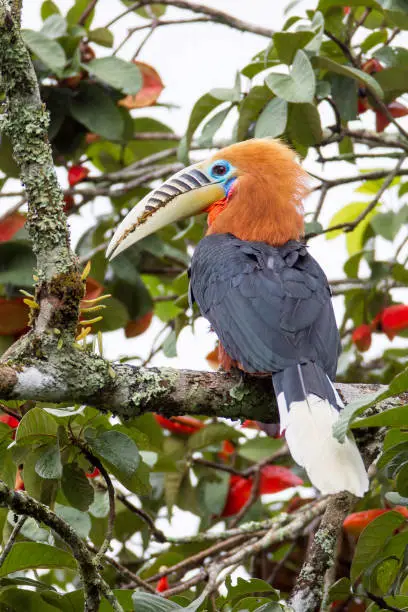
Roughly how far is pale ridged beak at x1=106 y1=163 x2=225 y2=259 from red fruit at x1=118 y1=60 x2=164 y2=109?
65 centimetres

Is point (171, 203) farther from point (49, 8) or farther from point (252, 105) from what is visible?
point (49, 8)

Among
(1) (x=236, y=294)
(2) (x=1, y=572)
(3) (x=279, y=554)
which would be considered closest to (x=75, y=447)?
(2) (x=1, y=572)

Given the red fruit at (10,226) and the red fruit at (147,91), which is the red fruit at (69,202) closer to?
the red fruit at (10,226)

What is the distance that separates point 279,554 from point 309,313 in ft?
5.53

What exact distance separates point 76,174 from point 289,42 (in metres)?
1.41

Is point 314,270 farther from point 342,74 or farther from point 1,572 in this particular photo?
point 1,572

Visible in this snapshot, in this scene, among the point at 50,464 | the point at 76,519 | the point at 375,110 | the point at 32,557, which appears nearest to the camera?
the point at 32,557

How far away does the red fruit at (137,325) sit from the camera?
4495mm

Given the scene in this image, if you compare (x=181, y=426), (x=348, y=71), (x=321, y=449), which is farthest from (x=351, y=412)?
(x=181, y=426)

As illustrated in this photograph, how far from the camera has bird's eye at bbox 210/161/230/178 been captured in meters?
4.04

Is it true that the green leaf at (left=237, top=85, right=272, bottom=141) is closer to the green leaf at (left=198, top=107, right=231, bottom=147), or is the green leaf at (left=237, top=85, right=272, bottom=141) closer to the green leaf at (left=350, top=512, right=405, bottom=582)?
the green leaf at (left=198, top=107, right=231, bottom=147)

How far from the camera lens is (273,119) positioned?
140 inches

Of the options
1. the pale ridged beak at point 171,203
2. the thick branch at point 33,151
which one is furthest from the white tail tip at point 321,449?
the pale ridged beak at point 171,203

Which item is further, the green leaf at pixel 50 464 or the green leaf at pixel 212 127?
the green leaf at pixel 212 127
